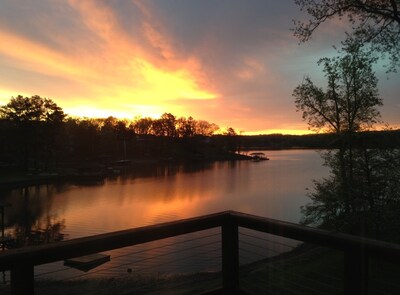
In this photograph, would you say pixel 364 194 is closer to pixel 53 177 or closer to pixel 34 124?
pixel 53 177

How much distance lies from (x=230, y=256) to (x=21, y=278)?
5.66 feet

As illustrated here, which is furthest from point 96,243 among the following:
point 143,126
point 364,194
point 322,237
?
point 143,126

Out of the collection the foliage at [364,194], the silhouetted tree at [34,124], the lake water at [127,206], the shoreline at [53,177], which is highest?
the silhouetted tree at [34,124]

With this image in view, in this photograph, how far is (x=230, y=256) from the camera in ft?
10.7

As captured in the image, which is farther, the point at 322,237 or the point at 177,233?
the point at 177,233

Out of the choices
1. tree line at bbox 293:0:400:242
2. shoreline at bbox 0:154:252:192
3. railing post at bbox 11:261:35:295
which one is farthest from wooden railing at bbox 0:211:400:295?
A: shoreline at bbox 0:154:252:192

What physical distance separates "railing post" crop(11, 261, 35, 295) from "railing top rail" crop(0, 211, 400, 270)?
0.03 metres

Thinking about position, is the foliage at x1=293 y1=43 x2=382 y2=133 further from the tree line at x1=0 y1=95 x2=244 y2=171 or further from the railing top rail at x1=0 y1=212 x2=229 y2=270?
the tree line at x1=0 y1=95 x2=244 y2=171

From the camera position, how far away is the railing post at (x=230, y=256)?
3.25m

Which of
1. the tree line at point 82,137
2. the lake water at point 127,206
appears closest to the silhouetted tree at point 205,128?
the tree line at point 82,137

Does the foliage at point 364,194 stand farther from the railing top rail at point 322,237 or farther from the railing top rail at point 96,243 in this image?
the railing top rail at point 96,243

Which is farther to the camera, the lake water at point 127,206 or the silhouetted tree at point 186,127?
the silhouetted tree at point 186,127

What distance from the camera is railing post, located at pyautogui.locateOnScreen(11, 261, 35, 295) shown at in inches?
84.1

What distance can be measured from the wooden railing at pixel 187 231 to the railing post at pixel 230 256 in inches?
1.6
